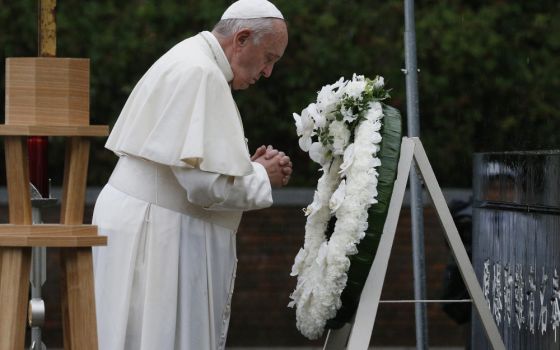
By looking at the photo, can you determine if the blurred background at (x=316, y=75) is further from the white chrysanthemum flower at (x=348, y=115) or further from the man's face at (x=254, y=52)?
the white chrysanthemum flower at (x=348, y=115)

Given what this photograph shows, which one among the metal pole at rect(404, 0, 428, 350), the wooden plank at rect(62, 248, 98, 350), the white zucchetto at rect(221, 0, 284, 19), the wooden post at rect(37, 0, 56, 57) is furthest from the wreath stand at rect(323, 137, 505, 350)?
the wooden post at rect(37, 0, 56, 57)

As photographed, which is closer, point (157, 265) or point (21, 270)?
point (21, 270)

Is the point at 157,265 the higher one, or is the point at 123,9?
the point at 123,9

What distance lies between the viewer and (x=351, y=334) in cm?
466

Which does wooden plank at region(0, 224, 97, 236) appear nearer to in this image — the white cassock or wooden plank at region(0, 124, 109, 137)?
wooden plank at region(0, 124, 109, 137)

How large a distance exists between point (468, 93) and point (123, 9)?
2762 millimetres

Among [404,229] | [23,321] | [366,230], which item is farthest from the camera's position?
[404,229]

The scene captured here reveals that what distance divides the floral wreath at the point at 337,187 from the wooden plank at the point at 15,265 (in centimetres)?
108

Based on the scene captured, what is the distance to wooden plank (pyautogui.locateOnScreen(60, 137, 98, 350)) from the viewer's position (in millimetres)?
4121

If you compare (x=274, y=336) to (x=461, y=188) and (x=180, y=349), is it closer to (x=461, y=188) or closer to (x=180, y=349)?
(x=461, y=188)

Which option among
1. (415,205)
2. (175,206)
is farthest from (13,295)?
(415,205)

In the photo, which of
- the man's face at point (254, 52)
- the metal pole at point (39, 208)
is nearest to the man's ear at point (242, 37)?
the man's face at point (254, 52)

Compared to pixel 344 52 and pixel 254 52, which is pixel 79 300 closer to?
pixel 254 52

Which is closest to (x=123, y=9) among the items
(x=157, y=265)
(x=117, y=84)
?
(x=117, y=84)
